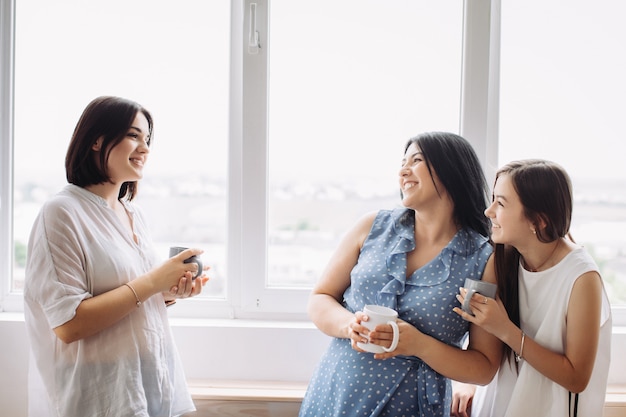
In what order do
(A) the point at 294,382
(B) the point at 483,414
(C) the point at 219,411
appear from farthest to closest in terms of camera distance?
1. (A) the point at 294,382
2. (C) the point at 219,411
3. (B) the point at 483,414

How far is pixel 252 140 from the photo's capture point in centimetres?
183

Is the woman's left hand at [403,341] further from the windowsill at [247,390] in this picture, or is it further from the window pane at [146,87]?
the window pane at [146,87]

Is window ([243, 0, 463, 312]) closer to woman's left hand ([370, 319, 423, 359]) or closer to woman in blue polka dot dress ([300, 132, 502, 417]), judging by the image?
woman in blue polka dot dress ([300, 132, 502, 417])

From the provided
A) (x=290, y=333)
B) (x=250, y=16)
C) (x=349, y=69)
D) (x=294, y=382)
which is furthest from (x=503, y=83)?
(x=294, y=382)

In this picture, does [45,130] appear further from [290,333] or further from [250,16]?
[290,333]

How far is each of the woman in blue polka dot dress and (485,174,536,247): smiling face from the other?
0.32 ft

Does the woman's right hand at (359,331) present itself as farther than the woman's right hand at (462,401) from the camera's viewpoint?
No

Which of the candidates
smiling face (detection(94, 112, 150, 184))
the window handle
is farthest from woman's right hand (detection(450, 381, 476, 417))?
the window handle

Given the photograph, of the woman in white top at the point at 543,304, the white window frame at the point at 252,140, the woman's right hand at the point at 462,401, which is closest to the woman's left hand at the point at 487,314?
the woman in white top at the point at 543,304

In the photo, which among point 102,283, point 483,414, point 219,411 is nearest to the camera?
point 102,283

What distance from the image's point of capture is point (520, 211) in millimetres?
1262

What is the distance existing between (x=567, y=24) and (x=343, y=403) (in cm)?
166

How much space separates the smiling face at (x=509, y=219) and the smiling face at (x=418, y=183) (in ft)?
0.55

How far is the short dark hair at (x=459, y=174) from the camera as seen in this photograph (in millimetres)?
1371
